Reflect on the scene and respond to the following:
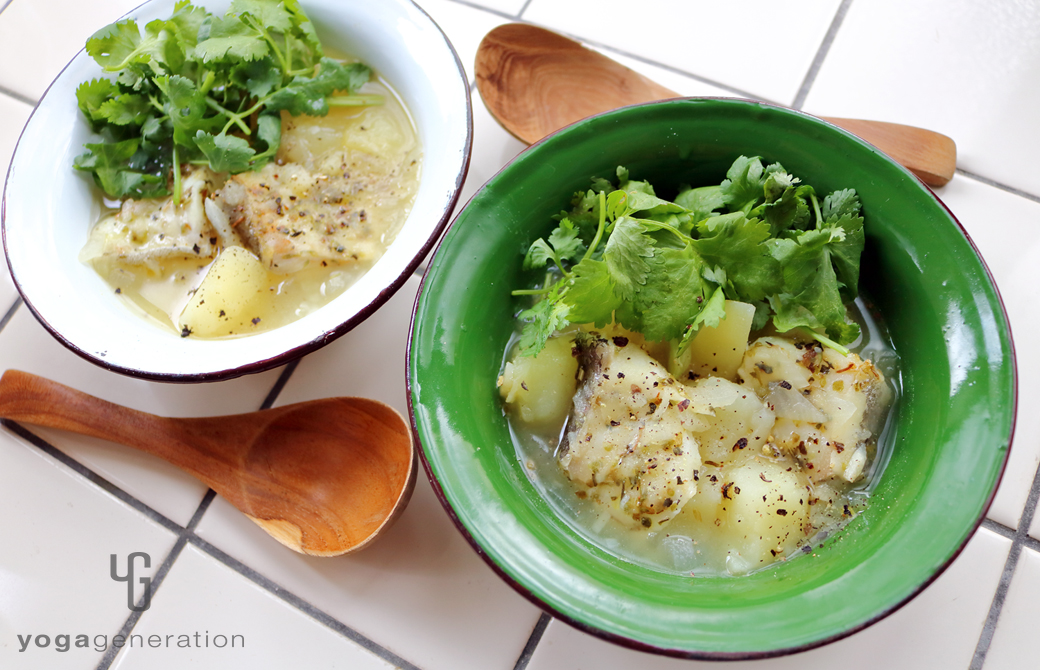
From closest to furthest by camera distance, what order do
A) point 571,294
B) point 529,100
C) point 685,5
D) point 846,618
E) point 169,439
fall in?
point 846,618, point 571,294, point 169,439, point 529,100, point 685,5

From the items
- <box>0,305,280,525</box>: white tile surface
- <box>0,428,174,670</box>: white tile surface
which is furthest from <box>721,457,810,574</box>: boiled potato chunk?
<box>0,428,174,670</box>: white tile surface

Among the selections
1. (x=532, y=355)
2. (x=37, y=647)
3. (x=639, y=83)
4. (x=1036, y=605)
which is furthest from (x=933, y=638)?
(x=37, y=647)

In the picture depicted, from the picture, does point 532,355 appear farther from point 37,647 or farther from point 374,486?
point 37,647

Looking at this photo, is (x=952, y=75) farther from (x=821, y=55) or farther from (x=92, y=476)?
(x=92, y=476)

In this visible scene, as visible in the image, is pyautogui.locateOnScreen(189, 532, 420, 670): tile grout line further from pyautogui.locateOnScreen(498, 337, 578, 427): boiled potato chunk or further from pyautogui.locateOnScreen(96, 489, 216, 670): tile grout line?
pyautogui.locateOnScreen(498, 337, 578, 427): boiled potato chunk

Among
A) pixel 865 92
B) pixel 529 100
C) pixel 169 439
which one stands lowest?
pixel 169 439
